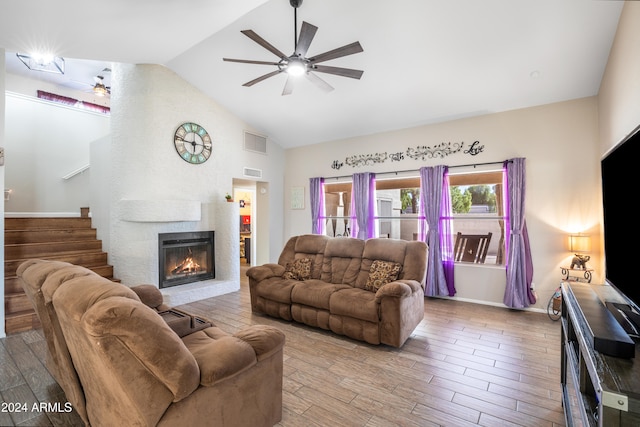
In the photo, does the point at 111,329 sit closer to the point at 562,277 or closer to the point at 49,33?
the point at 49,33

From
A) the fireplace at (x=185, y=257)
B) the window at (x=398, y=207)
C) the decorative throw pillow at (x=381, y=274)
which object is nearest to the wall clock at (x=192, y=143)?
the fireplace at (x=185, y=257)

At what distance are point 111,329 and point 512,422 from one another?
249 cm

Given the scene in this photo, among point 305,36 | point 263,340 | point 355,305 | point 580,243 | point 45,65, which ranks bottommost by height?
point 355,305

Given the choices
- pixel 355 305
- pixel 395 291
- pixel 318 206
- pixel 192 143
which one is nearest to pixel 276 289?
pixel 355 305

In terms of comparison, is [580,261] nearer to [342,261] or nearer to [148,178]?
[342,261]

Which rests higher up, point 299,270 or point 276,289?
point 299,270

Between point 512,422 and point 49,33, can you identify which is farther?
point 49,33

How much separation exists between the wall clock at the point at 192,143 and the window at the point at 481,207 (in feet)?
14.4

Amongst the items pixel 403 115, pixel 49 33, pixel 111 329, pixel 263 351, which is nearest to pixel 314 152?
pixel 403 115

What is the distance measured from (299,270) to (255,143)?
3.30 meters

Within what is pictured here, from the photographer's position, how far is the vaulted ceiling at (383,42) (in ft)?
9.75

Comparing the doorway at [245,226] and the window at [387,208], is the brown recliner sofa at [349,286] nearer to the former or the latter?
the window at [387,208]

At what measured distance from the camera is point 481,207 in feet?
15.8

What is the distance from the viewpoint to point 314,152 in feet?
21.6
